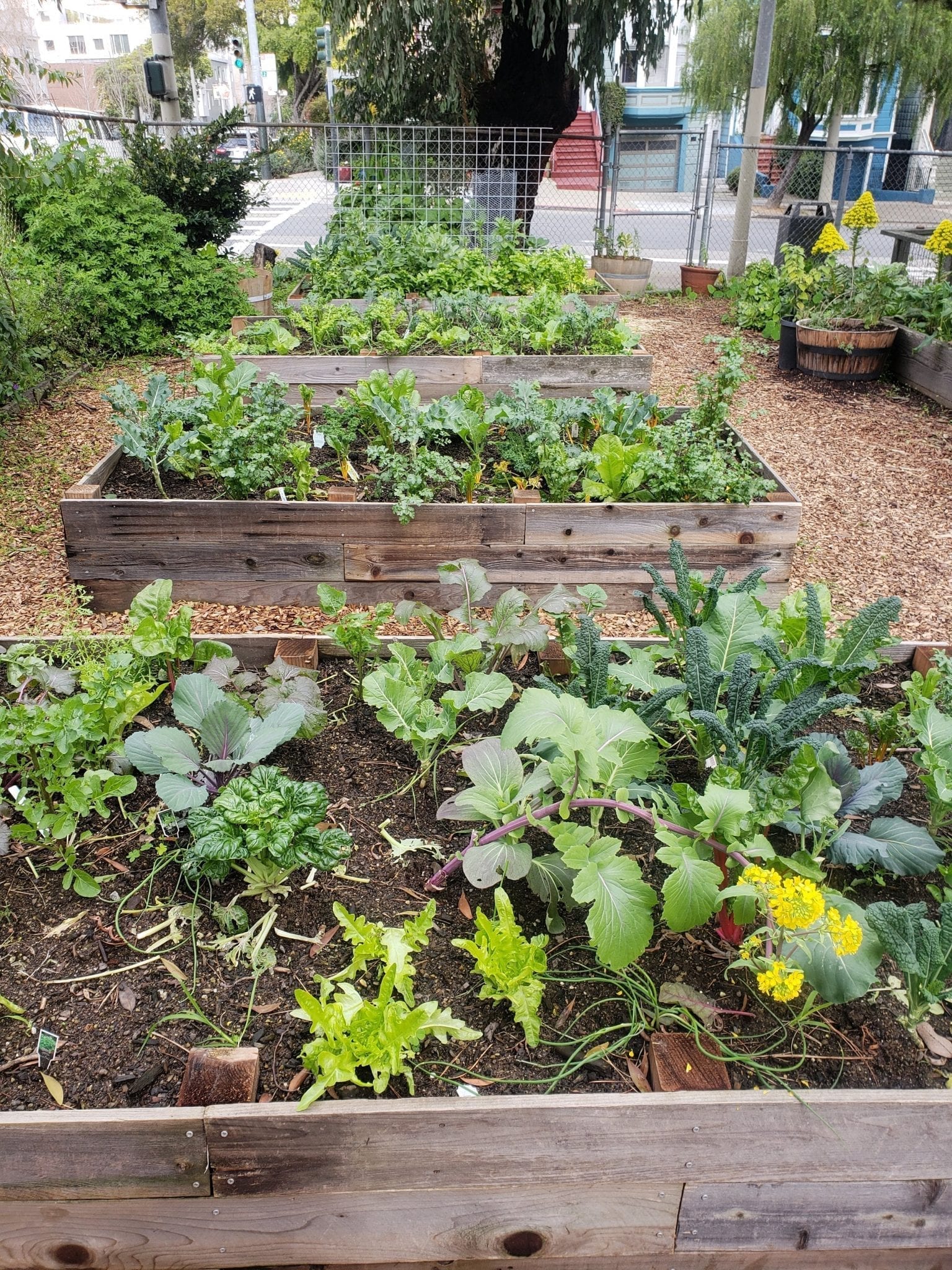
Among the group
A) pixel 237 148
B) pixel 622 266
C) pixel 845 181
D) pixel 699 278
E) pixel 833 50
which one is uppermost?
pixel 833 50

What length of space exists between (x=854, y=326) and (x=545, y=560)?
15.0 feet

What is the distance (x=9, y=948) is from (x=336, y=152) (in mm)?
8179

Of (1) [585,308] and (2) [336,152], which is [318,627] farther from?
(2) [336,152]

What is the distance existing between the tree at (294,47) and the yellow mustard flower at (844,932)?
152ft

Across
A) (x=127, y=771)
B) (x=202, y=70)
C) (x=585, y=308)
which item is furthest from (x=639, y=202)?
(x=202, y=70)

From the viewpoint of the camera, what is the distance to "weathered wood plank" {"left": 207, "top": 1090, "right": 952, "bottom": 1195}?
152cm

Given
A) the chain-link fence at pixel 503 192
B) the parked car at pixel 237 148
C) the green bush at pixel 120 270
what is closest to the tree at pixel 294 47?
the parked car at pixel 237 148

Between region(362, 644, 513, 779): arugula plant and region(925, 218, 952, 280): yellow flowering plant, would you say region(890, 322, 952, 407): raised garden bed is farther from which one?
region(362, 644, 513, 779): arugula plant

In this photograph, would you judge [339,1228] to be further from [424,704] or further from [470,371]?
[470,371]

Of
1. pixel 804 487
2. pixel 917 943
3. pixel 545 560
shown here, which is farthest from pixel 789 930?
pixel 804 487

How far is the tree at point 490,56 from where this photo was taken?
924 centimetres

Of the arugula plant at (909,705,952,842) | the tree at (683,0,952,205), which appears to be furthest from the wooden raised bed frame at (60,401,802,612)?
the tree at (683,0,952,205)

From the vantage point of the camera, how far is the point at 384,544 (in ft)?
12.6

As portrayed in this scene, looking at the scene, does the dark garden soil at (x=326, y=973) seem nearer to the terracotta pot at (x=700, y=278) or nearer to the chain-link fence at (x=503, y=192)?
the chain-link fence at (x=503, y=192)
